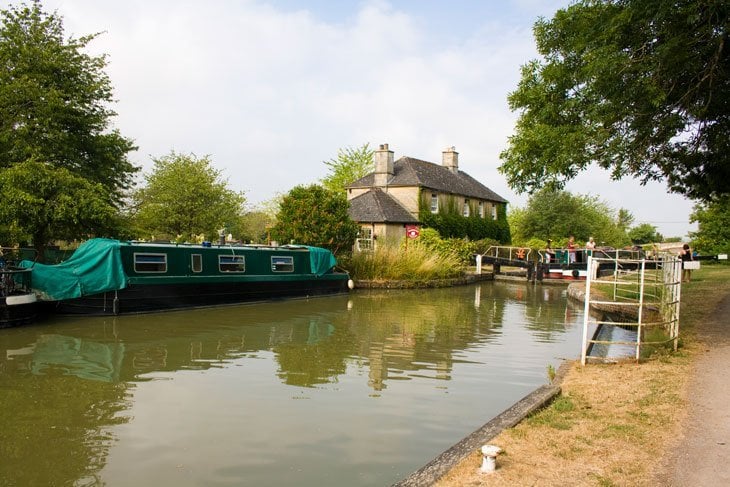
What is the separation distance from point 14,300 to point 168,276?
3758mm

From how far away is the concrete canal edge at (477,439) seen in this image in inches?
160

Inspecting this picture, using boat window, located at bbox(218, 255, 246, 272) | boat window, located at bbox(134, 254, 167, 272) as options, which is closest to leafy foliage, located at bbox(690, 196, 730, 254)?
boat window, located at bbox(218, 255, 246, 272)

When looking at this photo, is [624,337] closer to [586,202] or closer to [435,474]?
[435,474]

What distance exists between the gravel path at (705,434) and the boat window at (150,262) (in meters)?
12.2

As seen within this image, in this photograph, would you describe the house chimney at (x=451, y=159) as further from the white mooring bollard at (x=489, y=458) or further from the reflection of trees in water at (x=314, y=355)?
the white mooring bollard at (x=489, y=458)

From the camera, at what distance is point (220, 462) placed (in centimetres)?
517

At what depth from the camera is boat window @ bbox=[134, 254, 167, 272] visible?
14371mm

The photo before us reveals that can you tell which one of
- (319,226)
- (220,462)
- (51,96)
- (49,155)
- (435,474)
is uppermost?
(51,96)

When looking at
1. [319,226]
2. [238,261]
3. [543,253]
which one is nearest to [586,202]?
[543,253]

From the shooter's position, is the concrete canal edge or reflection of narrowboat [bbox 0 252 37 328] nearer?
the concrete canal edge

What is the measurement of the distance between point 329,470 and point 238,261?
1266 cm

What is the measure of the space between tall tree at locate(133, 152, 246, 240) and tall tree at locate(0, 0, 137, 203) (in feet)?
29.7

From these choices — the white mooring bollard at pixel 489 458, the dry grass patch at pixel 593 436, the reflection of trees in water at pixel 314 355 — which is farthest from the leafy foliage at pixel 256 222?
the white mooring bollard at pixel 489 458

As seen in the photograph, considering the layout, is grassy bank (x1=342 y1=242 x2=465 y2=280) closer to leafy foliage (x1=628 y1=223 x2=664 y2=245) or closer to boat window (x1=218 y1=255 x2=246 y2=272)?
boat window (x1=218 y1=255 x2=246 y2=272)
